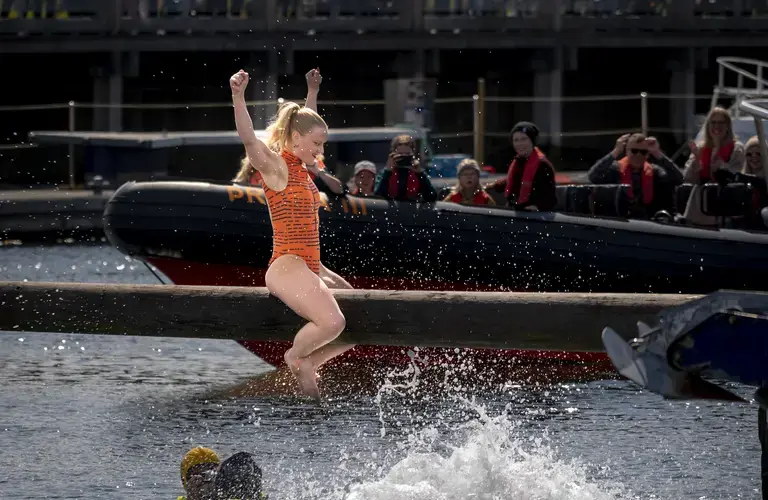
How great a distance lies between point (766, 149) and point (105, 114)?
18.3m

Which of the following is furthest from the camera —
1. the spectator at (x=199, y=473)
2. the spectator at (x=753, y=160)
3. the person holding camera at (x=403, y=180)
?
the spectator at (x=753, y=160)

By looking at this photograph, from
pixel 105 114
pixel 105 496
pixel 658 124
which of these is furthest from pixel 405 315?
pixel 658 124

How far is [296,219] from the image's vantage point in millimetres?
6027

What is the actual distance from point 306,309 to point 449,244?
5.14 metres

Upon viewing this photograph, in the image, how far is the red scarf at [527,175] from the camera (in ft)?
→ 35.8

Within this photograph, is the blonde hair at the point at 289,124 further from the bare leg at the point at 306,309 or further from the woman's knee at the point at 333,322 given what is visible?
the woman's knee at the point at 333,322

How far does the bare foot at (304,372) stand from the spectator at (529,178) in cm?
498

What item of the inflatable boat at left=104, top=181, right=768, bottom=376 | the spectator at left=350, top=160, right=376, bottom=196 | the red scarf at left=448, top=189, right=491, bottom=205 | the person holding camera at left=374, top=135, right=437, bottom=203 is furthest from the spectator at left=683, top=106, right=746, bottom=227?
the spectator at left=350, top=160, right=376, bottom=196

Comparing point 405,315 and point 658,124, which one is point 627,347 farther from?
point 658,124

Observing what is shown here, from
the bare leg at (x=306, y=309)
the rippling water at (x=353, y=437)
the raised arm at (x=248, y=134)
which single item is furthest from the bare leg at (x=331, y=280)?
the rippling water at (x=353, y=437)

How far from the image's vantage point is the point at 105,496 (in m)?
7.47

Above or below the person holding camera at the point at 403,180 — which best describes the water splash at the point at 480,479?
below

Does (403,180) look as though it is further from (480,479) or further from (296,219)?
(296,219)

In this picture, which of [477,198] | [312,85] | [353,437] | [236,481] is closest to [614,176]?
[477,198]
